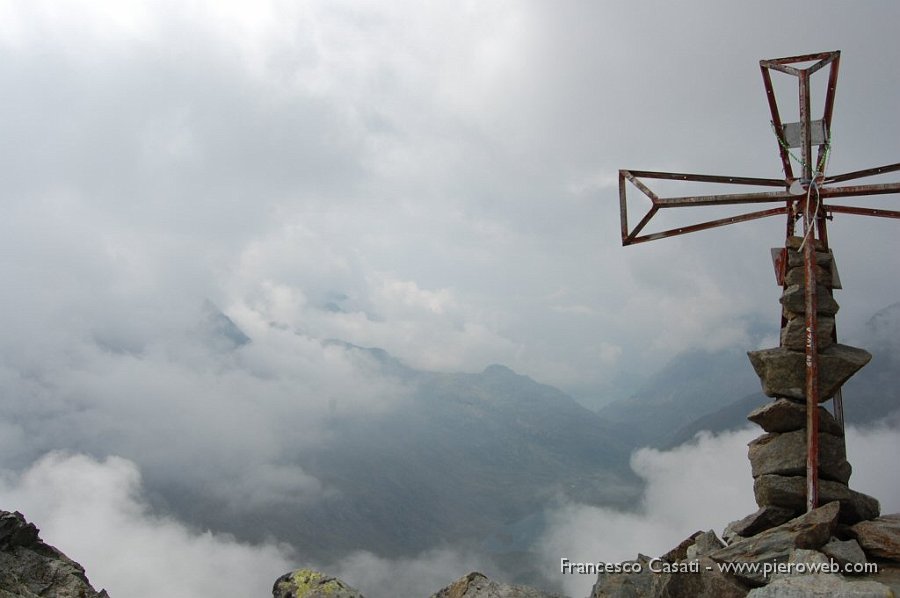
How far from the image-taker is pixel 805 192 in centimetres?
1925

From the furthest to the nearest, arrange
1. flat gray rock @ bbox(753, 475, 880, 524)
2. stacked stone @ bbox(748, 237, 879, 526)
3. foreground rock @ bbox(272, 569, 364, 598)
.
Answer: foreground rock @ bbox(272, 569, 364, 598) → stacked stone @ bbox(748, 237, 879, 526) → flat gray rock @ bbox(753, 475, 880, 524)

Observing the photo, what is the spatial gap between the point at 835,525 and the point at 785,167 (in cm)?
1249

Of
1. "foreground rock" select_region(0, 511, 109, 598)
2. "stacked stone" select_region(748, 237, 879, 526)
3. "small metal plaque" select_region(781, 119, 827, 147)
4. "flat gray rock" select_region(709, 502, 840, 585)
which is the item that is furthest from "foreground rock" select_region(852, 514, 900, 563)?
"foreground rock" select_region(0, 511, 109, 598)

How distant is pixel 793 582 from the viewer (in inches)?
497

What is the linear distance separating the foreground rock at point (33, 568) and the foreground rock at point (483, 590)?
13155mm

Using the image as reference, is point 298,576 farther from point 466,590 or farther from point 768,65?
point 768,65

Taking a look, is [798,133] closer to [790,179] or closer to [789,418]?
[790,179]

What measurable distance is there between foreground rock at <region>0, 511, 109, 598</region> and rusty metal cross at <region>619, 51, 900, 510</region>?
80.1 feet

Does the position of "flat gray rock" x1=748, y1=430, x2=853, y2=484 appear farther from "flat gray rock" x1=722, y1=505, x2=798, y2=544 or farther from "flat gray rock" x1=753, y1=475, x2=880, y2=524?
"flat gray rock" x1=722, y1=505, x2=798, y2=544

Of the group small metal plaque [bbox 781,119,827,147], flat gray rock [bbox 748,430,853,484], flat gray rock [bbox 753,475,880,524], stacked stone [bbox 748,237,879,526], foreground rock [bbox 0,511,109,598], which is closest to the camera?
flat gray rock [bbox 753,475,880,524]

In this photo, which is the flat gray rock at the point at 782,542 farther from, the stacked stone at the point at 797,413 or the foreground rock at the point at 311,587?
the foreground rock at the point at 311,587

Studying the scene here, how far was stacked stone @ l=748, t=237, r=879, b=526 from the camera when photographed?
59.2 ft

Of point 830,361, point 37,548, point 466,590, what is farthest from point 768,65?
point 37,548

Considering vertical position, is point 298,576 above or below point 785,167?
below
